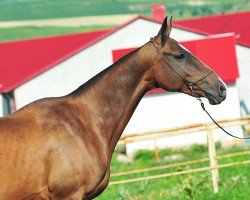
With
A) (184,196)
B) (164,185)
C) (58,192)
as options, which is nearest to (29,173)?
(58,192)

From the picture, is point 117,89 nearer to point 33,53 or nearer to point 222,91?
point 222,91

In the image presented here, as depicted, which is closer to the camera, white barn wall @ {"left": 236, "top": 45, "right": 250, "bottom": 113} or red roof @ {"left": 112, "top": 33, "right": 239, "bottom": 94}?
red roof @ {"left": 112, "top": 33, "right": 239, "bottom": 94}

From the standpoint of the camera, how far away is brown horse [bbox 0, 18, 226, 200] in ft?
27.8

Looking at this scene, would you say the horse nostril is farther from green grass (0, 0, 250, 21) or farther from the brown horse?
green grass (0, 0, 250, 21)

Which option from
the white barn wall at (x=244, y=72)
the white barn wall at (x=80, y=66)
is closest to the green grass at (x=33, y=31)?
the white barn wall at (x=244, y=72)

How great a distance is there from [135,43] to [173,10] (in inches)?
3499

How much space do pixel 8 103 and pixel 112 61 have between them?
20.5 feet

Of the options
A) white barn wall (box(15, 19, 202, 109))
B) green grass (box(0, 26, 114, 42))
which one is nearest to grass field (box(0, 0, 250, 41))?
green grass (box(0, 26, 114, 42))

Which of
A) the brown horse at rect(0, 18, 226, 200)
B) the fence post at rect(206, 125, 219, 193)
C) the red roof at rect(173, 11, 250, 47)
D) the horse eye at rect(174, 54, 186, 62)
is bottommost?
the fence post at rect(206, 125, 219, 193)

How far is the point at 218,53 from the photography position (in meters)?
39.7

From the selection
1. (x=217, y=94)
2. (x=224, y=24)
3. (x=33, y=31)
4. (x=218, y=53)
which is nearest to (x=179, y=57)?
(x=217, y=94)

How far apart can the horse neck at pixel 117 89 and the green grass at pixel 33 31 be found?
328ft

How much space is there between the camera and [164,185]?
733 inches

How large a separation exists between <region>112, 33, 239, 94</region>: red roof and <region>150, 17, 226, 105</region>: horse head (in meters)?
29.8
